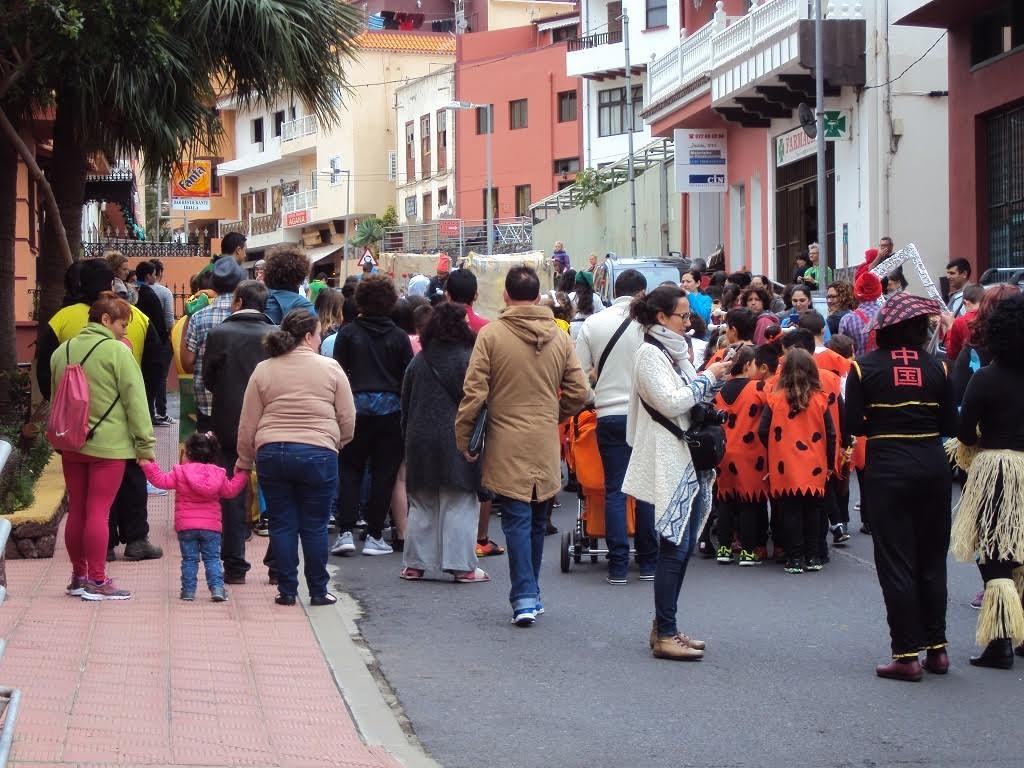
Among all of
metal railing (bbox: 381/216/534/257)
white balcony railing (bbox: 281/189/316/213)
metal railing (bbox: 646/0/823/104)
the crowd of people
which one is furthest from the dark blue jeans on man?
white balcony railing (bbox: 281/189/316/213)

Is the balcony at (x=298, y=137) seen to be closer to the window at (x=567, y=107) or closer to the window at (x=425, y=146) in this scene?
the window at (x=425, y=146)

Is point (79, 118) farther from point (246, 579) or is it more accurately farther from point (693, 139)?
point (693, 139)

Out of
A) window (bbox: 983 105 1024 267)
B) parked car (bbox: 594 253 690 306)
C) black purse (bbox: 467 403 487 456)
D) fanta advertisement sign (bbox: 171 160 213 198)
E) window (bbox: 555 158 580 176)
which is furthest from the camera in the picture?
window (bbox: 555 158 580 176)

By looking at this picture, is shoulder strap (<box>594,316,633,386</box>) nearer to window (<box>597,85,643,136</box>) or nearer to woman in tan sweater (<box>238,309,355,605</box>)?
woman in tan sweater (<box>238,309,355,605</box>)

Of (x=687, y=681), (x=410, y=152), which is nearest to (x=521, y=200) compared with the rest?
(x=410, y=152)

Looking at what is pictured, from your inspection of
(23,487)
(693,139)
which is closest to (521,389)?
(23,487)

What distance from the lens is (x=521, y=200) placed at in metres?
61.1

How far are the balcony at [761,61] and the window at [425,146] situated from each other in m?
32.0

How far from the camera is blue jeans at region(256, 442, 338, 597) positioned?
8.79m

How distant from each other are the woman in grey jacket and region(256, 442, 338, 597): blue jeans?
3.03 feet

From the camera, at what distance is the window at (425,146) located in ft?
215

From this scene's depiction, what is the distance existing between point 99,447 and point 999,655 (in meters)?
4.96

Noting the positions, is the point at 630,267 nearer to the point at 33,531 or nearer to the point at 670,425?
the point at 33,531

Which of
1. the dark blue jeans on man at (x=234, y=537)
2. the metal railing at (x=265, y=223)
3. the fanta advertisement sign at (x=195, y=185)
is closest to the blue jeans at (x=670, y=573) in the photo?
the dark blue jeans on man at (x=234, y=537)
